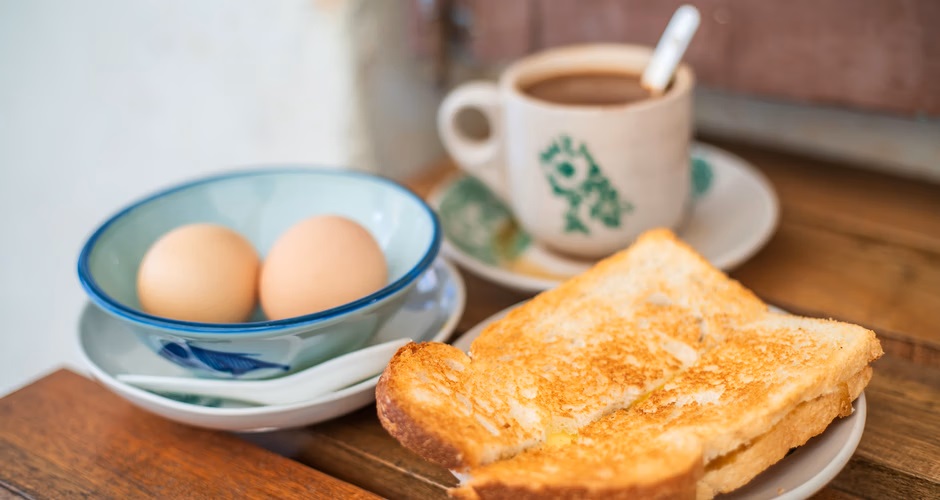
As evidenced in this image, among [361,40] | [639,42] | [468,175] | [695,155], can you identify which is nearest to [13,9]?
[361,40]

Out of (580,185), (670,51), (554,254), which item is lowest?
(554,254)

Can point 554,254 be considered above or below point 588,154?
below

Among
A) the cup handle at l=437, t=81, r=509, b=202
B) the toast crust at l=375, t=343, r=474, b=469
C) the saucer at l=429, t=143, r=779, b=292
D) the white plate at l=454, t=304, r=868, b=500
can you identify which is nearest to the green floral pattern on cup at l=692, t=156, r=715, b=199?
the saucer at l=429, t=143, r=779, b=292

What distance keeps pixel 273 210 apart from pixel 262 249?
45mm

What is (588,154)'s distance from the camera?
0.87 meters

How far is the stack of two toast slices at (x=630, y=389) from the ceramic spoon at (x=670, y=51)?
26cm

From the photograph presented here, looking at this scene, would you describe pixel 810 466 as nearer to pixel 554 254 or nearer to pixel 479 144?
pixel 554 254

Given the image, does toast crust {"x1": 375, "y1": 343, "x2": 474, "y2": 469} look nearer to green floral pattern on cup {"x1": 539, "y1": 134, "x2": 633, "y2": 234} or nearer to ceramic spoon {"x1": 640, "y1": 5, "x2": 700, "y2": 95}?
green floral pattern on cup {"x1": 539, "y1": 134, "x2": 633, "y2": 234}

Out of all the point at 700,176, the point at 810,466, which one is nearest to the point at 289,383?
the point at 810,466

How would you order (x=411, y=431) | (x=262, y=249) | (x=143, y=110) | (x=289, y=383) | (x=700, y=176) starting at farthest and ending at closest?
(x=143, y=110) → (x=700, y=176) → (x=262, y=249) → (x=289, y=383) → (x=411, y=431)

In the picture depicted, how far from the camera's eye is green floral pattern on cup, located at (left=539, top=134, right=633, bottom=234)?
88 cm

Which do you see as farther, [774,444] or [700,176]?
[700,176]

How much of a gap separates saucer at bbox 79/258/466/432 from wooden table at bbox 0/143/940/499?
34mm

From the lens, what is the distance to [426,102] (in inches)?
56.9
